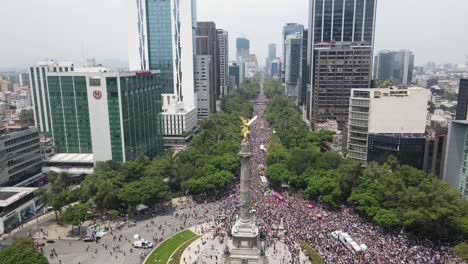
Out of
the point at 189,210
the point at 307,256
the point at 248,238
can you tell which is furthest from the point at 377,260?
the point at 189,210

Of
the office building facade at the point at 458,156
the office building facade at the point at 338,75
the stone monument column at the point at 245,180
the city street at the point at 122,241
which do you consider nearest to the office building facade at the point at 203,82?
the office building facade at the point at 338,75

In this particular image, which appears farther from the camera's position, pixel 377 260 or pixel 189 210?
pixel 189 210

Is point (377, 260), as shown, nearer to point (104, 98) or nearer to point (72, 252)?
point (72, 252)

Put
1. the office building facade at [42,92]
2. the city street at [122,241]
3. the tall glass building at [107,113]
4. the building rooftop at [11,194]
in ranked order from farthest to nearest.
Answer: the office building facade at [42,92] → the tall glass building at [107,113] → the building rooftop at [11,194] → the city street at [122,241]

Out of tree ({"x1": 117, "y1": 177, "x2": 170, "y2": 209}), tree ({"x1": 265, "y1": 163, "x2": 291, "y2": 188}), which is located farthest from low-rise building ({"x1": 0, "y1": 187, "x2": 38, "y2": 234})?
tree ({"x1": 265, "y1": 163, "x2": 291, "y2": 188})

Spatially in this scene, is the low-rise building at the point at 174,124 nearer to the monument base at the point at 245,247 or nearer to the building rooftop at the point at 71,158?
the building rooftop at the point at 71,158

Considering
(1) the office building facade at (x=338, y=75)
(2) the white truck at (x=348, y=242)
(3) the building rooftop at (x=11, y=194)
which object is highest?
(1) the office building facade at (x=338, y=75)
